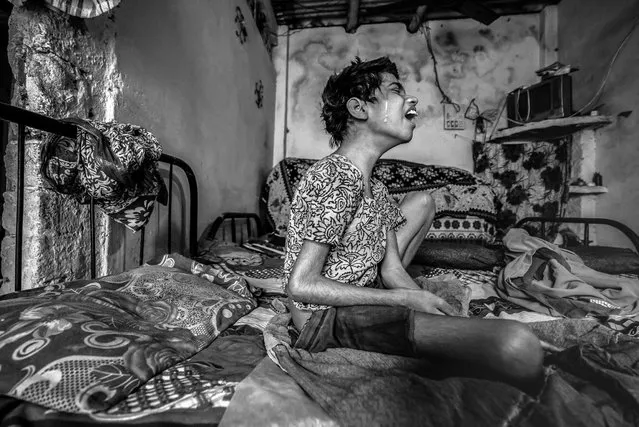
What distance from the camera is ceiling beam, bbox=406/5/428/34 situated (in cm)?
403

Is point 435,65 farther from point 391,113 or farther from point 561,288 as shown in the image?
point 391,113

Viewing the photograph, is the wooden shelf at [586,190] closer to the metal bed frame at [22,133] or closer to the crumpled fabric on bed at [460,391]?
the crumpled fabric on bed at [460,391]

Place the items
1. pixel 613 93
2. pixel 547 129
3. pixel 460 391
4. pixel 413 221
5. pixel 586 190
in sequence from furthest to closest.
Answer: pixel 547 129
pixel 586 190
pixel 613 93
pixel 413 221
pixel 460 391

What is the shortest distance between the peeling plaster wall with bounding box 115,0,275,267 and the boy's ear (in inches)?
47.4

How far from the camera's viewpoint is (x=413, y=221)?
1737mm

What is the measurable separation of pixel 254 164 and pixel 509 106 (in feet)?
9.80

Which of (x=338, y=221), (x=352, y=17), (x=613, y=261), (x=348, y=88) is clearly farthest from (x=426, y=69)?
(x=338, y=221)

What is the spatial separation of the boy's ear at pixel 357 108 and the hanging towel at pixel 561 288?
1.17m

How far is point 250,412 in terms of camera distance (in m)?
0.69

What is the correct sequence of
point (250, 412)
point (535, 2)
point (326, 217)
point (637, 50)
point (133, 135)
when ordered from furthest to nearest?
point (535, 2)
point (637, 50)
point (133, 135)
point (326, 217)
point (250, 412)

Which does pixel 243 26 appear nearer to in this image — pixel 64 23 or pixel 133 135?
pixel 64 23

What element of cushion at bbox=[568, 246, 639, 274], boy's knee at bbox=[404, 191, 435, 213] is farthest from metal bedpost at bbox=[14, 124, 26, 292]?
cushion at bbox=[568, 246, 639, 274]

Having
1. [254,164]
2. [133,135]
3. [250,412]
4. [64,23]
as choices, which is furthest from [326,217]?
[254,164]

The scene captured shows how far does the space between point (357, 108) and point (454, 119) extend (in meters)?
3.63
